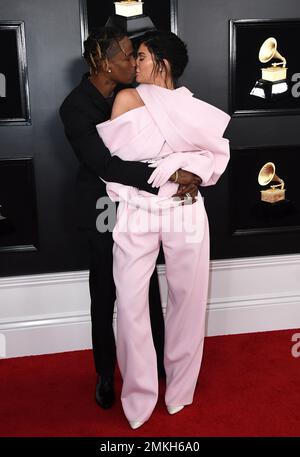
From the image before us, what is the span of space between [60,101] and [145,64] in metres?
0.71

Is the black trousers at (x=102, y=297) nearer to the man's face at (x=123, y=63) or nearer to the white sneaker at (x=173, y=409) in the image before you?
the white sneaker at (x=173, y=409)

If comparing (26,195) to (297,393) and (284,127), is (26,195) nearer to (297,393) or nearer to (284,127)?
(284,127)

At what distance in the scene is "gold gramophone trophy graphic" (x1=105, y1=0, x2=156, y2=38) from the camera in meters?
2.34

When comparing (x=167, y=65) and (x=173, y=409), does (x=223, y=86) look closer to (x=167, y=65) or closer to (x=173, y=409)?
(x=167, y=65)

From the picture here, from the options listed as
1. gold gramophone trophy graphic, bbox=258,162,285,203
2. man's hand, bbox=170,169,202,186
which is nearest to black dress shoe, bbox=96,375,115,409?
man's hand, bbox=170,169,202,186

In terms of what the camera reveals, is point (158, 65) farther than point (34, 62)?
No

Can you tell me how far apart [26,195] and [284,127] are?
138 cm

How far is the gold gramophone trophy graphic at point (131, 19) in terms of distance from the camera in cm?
234

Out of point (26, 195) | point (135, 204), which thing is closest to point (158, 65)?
point (135, 204)

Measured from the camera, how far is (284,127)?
120 inches

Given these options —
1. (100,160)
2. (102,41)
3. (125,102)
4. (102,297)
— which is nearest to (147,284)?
(102,297)

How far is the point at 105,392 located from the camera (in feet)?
8.30

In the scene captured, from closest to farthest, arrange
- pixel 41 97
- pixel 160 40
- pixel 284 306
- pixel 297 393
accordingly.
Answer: pixel 160 40
pixel 297 393
pixel 41 97
pixel 284 306

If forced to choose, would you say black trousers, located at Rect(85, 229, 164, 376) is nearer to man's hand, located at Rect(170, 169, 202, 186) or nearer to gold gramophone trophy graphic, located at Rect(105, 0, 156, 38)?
man's hand, located at Rect(170, 169, 202, 186)
